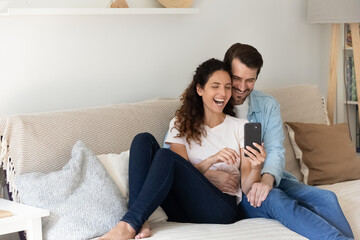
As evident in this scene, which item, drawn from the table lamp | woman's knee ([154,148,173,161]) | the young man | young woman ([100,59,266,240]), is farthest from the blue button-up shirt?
the table lamp

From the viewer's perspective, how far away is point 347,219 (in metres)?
2.48

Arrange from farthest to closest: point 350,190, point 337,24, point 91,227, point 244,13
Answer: point 337,24
point 244,13
point 350,190
point 91,227

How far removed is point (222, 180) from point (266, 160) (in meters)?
0.24

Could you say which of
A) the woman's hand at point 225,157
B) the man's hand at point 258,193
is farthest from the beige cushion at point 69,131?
the man's hand at point 258,193

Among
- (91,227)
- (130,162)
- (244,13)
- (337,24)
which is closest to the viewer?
(91,227)

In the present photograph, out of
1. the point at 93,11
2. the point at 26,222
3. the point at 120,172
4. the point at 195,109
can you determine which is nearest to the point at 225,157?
the point at 195,109

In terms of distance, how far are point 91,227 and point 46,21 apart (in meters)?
1.02

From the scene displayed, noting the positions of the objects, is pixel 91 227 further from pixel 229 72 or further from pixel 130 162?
pixel 229 72

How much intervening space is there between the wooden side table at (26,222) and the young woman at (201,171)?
0.23 m

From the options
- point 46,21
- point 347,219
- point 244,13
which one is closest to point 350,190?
point 347,219

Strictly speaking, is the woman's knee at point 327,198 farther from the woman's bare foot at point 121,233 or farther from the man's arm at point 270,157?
the woman's bare foot at point 121,233

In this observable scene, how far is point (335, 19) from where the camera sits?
363 centimetres

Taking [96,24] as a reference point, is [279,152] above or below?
below

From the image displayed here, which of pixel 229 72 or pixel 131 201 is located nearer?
pixel 131 201
